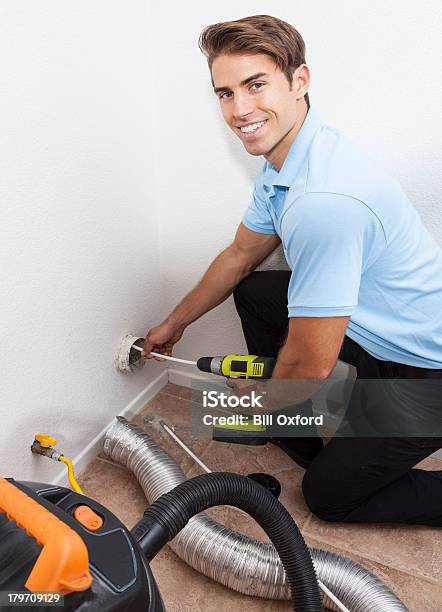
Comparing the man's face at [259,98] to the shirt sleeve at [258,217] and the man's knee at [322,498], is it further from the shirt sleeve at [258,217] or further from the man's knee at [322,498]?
the man's knee at [322,498]

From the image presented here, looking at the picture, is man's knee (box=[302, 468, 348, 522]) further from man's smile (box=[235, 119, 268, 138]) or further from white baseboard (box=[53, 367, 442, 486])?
man's smile (box=[235, 119, 268, 138])

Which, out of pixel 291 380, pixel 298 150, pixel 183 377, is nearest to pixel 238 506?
pixel 291 380

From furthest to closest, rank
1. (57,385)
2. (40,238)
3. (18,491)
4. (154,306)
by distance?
(154,306) → (57,385) → (40,238) → (18,491)

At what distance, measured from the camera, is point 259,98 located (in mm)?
960

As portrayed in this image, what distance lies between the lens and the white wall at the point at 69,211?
0.99 m

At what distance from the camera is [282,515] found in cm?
77

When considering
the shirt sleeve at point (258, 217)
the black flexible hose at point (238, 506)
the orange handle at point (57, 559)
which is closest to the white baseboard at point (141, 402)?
the shirt sleeve at point (258, 217)

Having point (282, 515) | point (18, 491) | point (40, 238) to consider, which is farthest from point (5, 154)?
point (282, 515)

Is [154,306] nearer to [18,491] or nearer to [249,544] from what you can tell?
[249,544]

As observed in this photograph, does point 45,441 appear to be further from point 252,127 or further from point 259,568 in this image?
point 252,127

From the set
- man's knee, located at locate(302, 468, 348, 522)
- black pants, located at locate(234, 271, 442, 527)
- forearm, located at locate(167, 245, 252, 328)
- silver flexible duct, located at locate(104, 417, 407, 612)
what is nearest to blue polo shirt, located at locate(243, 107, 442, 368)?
black pants, located at locate(234, 271, 442, 527)

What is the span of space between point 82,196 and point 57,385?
441 mm

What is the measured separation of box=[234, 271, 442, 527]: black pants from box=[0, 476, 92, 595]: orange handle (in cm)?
79

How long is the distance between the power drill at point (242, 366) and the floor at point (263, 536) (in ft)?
1.02
